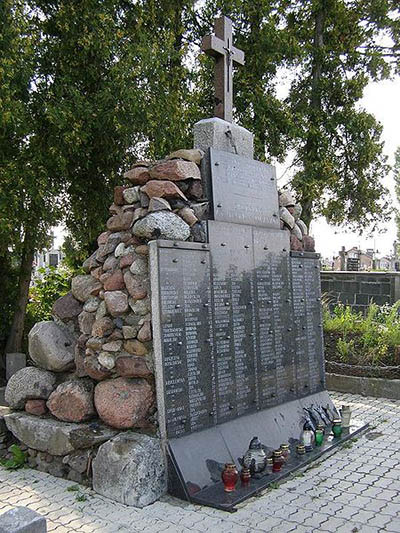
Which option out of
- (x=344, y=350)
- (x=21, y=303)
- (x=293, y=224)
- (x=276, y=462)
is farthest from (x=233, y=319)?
(x=21, y=303)

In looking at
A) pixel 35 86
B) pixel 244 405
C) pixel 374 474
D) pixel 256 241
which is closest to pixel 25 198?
pixel 35 86

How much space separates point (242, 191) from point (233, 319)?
47.4 inches

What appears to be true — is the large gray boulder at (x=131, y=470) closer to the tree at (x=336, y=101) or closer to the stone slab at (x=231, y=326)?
the stone slab at (x=231, y=326)

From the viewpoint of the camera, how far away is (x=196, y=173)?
448 cm

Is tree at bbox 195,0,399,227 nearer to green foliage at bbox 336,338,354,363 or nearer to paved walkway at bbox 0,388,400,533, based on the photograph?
green foliage at bbox 336,338,354,363

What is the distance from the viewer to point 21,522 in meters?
2.46

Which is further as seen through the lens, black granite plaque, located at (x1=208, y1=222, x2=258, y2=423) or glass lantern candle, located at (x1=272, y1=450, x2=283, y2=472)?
black granite plaque, located at (x1=208, y1=222, x2=258, y2=423)

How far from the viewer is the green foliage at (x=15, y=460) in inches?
169

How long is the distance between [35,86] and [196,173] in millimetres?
5201

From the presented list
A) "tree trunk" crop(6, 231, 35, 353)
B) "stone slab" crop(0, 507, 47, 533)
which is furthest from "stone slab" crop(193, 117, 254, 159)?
"tree trunk" crop(6, 231, 35, 353)

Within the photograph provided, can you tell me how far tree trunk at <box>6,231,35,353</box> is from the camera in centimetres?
904

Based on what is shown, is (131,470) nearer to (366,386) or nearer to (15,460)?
(15,460)

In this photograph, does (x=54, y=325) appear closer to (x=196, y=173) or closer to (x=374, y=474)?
A: (x=196, y=173)

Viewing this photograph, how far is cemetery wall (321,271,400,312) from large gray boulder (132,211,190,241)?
884cm
